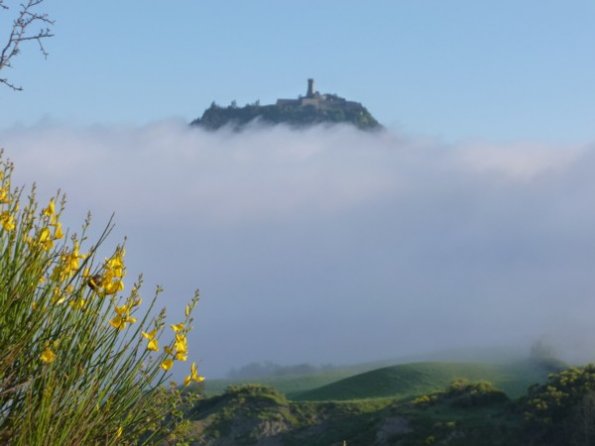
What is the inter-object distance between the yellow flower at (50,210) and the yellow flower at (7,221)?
0.56 feet

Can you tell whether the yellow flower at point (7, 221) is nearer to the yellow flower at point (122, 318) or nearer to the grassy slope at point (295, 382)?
the yellow flower at point (122, 318)

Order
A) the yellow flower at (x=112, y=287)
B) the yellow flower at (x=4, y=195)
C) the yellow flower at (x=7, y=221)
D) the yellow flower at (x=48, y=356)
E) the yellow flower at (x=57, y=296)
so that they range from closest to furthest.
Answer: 1. the yellow flower at (x=48, y=356)
2. the yellow flower at (x=112, y=287)
3. the yellow flower at (x=57, y=296)
4. the yellow flower at (x=7, y=221)
5. the yellow flower at (x=4, y=195)

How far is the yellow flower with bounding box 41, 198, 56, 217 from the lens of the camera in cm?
494

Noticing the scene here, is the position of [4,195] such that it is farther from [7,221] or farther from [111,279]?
[111,279]

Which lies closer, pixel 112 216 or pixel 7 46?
pixel 112 216

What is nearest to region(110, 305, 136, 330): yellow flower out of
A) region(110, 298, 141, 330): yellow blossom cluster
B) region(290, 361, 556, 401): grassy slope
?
region(110, 298, 141, 330): yellow blossom cluster

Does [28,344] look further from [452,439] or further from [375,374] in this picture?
[375,374]

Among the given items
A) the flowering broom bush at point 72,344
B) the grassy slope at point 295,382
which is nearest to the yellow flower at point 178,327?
the flowering broom bush at point 72,344

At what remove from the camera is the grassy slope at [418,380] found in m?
41.9

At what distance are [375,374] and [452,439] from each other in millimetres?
20312

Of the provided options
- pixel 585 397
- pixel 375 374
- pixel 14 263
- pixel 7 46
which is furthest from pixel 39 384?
pixel 375 374

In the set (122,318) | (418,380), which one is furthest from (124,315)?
(418,380)

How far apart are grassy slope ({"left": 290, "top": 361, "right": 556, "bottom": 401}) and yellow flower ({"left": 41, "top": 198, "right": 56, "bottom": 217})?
34.9m

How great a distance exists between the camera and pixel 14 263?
16.1 ft
